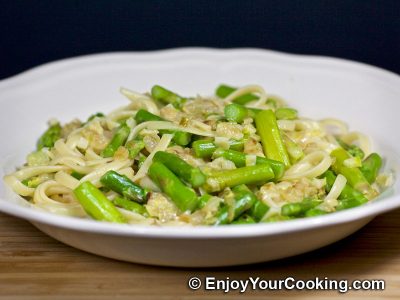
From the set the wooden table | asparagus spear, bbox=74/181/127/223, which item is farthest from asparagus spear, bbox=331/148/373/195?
asparagus spear, bbox=74/181/127/223

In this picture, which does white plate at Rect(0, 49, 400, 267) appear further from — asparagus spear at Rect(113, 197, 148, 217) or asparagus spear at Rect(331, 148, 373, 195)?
asparagus spear at Rect(113, 197, 148, 217)

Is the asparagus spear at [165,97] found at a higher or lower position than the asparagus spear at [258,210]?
higher

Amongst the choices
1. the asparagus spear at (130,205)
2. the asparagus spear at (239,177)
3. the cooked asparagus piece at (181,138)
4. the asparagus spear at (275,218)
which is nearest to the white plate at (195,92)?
the asparagus spear at (275,218)

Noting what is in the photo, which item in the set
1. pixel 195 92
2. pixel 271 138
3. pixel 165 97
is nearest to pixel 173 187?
pixel 271 138

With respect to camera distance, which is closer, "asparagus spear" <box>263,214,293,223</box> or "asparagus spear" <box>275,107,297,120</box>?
"asparagus spear" <box>263,214,293,223</box>

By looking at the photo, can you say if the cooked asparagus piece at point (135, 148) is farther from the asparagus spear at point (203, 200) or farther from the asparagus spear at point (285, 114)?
the asparagus spear at point (285, 114)

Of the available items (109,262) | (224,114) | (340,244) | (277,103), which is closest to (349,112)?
(277,103)

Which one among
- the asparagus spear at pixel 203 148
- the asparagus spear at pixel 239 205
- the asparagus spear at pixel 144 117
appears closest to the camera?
the asparagus spear at pixel 239 205
